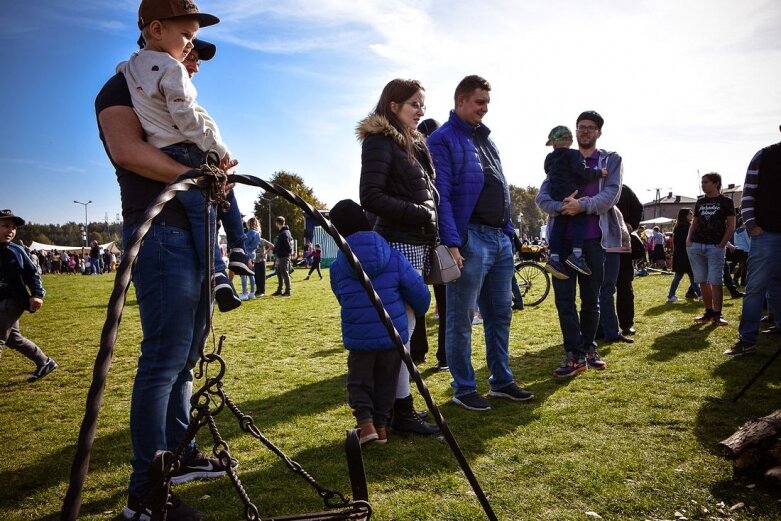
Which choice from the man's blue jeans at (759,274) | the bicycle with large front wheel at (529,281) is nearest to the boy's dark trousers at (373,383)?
the man's blue jeans at (759,274)

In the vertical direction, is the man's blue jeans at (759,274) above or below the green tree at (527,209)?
below

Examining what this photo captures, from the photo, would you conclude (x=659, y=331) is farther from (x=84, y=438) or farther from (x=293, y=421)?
(x=84, y=438)

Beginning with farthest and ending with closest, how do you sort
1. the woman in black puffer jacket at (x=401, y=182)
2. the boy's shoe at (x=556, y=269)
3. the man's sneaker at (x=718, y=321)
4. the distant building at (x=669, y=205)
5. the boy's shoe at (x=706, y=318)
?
the distant building at (x=669, y=205), the boy's shoe at (x=706, y=318), the man's sneaker at (x=718, y=321), the boy's shoe at (x=556, y=269), the woman in black puffer jacket at (x=401, y=182)

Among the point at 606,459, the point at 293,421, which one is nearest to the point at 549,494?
the point at 606,459

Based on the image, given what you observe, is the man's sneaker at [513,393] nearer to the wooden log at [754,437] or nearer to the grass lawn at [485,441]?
the grass lawn at [485,441]

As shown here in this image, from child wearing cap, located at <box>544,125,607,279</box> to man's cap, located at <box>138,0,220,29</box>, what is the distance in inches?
156

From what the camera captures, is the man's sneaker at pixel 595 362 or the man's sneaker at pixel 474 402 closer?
the man's sneaker at pixel 474 402

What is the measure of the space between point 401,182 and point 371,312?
36.9 inches

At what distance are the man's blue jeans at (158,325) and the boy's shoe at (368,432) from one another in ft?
4.34

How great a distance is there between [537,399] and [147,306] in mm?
3211

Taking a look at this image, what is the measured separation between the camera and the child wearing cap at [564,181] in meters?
5.14

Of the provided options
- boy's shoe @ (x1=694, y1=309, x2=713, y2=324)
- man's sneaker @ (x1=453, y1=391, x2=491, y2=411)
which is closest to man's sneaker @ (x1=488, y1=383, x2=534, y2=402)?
man's sneaker @ (x1=453, y1=391, x2=491, y2=411)

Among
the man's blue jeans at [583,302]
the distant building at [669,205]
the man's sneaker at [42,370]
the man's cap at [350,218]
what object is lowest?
the man's sneaker at [42,370]

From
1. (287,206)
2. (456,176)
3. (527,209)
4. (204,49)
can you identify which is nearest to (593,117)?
(456,176)
